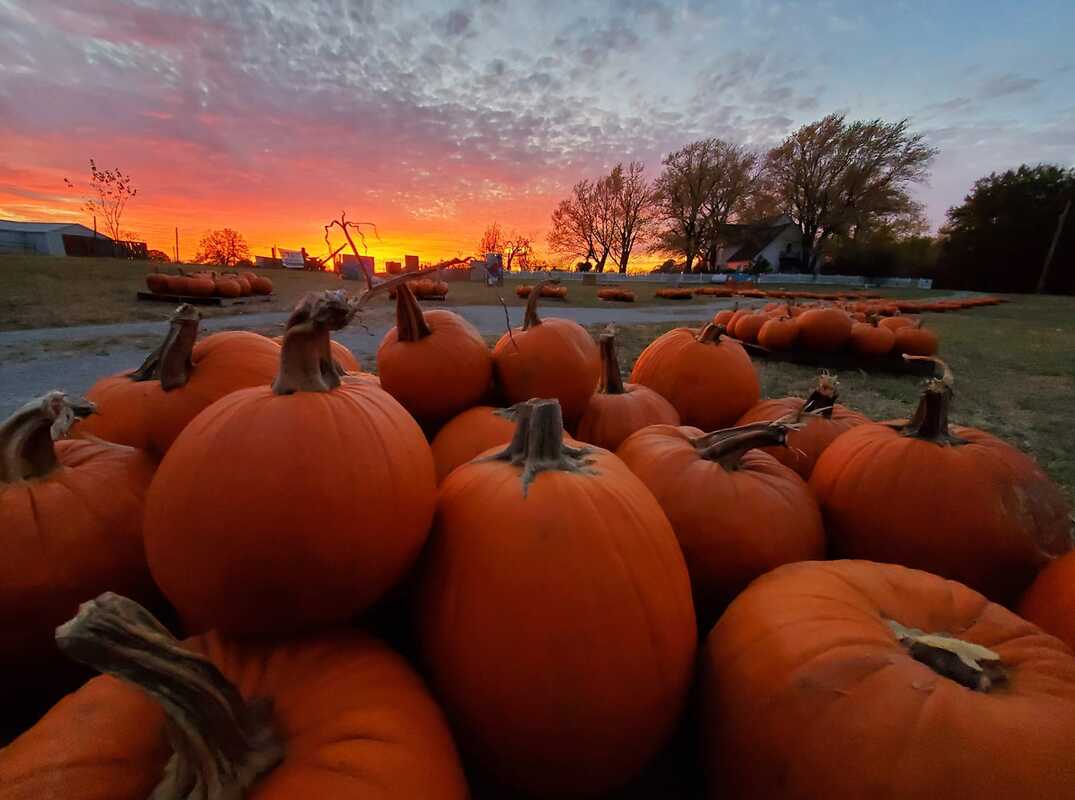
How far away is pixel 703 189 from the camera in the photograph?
115 ft

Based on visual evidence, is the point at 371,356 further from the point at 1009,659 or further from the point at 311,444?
the point at 1009,659

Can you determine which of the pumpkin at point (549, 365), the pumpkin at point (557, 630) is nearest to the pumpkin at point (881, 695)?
the pumpkin at point (557, 630)

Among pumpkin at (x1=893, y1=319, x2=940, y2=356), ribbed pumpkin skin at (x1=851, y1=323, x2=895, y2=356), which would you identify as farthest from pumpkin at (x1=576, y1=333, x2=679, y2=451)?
pumpkin at (x1=893, y1=319, x2=940, y2=356)

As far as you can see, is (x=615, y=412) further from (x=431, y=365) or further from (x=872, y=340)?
(x=872, y=340)

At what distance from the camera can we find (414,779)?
592 millimetres

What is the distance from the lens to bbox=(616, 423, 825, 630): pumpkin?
1086 millimetres

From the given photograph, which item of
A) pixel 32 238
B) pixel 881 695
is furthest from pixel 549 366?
pixel 32 238

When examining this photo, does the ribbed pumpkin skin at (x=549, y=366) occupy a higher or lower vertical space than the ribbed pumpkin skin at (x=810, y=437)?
higher

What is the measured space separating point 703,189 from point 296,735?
3909cm

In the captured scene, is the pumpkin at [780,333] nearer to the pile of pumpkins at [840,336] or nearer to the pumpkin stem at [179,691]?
the pile of pumpkins at [840,336]

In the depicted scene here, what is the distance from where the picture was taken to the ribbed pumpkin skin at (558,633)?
70 cm

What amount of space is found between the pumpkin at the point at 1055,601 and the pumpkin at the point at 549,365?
111 centimetres

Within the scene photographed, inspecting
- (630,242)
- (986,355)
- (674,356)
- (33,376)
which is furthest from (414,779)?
(630,242)

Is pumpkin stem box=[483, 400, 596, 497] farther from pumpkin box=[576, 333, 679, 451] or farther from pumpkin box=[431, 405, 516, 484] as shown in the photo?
pumpkin box=[576, 333, 679, 451]
